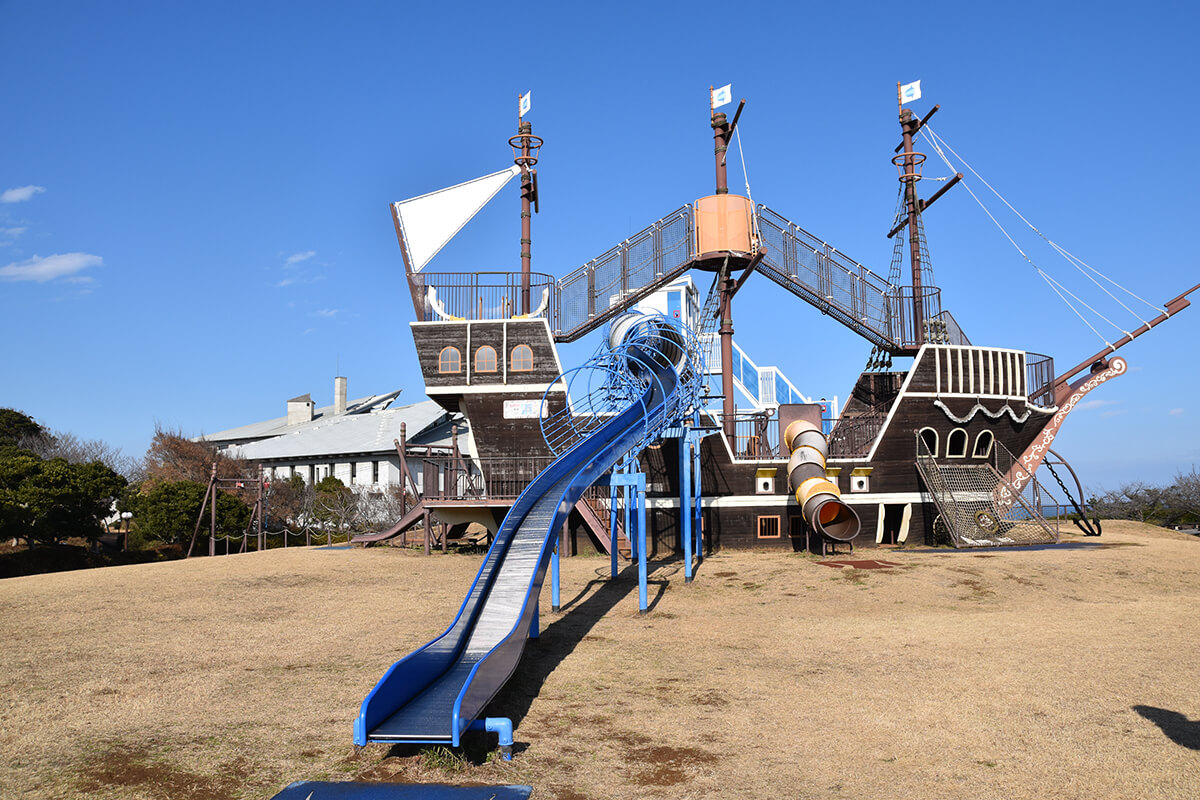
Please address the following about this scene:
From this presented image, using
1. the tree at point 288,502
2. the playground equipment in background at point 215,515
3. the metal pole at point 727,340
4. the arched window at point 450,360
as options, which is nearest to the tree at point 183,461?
the tree at point 288,502

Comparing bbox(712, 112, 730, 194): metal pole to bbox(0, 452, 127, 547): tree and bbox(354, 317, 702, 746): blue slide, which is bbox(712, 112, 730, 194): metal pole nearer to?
bbox(354, 317, 702, 746): blue slide

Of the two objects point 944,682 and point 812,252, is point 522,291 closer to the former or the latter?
point 812,252

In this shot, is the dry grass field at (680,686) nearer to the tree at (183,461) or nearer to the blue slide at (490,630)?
the blue slide at (490,630)

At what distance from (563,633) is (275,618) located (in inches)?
206

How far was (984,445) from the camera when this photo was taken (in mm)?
24859

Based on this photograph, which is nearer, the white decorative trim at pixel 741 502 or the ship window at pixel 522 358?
the white decorative trim at pixel 741 502

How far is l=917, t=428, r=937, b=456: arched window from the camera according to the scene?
78.6 ft

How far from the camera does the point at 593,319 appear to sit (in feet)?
83.2

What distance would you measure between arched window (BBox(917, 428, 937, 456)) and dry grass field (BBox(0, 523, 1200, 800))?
643cm

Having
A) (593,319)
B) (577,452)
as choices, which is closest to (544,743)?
(577,452)

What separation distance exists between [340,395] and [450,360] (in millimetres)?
41135

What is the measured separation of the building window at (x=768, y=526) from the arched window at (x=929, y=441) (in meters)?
4.62

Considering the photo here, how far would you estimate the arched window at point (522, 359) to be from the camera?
2450cm

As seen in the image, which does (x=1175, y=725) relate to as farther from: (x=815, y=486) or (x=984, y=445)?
(x=984, y=445)
